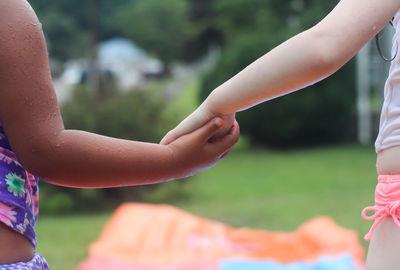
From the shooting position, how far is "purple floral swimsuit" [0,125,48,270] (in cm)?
138

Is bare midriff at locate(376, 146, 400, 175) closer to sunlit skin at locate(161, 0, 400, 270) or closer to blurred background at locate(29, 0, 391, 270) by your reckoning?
sunlit skin at locate(161, 0, 400, 270)

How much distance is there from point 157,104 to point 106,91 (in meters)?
0.71

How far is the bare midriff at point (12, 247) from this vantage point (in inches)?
54.2

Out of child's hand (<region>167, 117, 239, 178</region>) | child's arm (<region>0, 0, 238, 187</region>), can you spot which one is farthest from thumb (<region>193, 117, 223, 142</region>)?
child's arm (<region>0, 0, 238, 187</region>)

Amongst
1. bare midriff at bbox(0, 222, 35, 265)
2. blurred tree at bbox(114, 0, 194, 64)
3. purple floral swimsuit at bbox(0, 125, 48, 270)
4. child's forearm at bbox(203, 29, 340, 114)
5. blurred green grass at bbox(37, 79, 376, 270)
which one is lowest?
bare midriff at bbox(0, 222, 35, 265)

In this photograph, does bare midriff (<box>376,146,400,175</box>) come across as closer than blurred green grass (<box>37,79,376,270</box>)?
Yes

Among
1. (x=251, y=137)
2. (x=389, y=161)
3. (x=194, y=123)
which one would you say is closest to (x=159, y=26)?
(x=251, y=137)

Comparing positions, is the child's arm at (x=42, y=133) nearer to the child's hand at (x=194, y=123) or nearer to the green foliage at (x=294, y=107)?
the child's hand at (x=194, y=123)

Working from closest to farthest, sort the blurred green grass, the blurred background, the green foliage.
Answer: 1. the blurred green grass
2. the blurred background
3. the green foliage

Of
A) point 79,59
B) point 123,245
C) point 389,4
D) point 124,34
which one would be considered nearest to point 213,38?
point 124,34

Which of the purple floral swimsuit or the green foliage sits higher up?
the green foliage

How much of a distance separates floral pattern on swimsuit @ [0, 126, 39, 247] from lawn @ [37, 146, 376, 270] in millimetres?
4034

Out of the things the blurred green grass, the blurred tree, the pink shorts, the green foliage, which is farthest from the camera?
the blurred tree

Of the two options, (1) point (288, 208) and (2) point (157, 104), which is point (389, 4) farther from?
(2) point (157, 104)
